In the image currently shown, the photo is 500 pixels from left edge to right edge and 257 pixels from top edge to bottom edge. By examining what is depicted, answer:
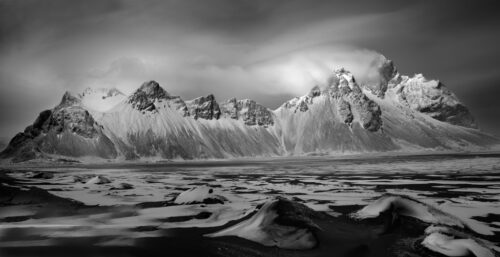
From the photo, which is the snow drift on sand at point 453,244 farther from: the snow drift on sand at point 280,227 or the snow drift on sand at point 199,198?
the snow drift on sand at point 199,198

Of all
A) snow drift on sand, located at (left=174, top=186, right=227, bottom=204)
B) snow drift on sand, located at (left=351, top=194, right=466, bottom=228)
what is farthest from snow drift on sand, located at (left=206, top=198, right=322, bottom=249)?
snow drift on sand, located at (left=174, top=186, right=227, bottom=204)

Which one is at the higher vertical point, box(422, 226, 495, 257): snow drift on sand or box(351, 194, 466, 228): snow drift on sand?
box(351, 194, 466, 228): snow drift on sand

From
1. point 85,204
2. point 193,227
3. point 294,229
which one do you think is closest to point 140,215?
point 193,227

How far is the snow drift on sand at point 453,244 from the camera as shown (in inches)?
483

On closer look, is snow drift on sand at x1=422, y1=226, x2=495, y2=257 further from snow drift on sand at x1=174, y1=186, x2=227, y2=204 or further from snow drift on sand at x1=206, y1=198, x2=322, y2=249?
snow drift on sand at x1=174, y1=186, x2=227, y2=204

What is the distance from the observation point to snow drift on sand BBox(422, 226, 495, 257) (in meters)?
12.3

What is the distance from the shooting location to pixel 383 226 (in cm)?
1705

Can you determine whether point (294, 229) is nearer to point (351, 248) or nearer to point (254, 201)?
point (351, 248)

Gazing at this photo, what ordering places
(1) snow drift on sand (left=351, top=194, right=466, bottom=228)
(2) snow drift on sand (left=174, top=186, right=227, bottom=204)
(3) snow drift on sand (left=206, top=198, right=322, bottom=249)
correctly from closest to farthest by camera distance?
(3) snow drift on sand (left=206, top=198, right=322, bottom=249), (1) snow drift on sand (left=351, top=194, right=466, bottom=228), (2) snow drift on sand (left=174, top=186, right=227, bottom=204)

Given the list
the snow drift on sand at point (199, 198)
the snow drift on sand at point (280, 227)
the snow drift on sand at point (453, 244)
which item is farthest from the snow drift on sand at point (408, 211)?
the snow drift on sand at point (199, 198)

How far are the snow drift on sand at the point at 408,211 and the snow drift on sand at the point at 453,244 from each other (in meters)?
3.02

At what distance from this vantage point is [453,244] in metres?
12.9

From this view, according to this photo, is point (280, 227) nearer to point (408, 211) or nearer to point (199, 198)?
point (408, 211)

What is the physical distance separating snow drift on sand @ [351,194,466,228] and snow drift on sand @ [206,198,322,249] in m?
3.55
